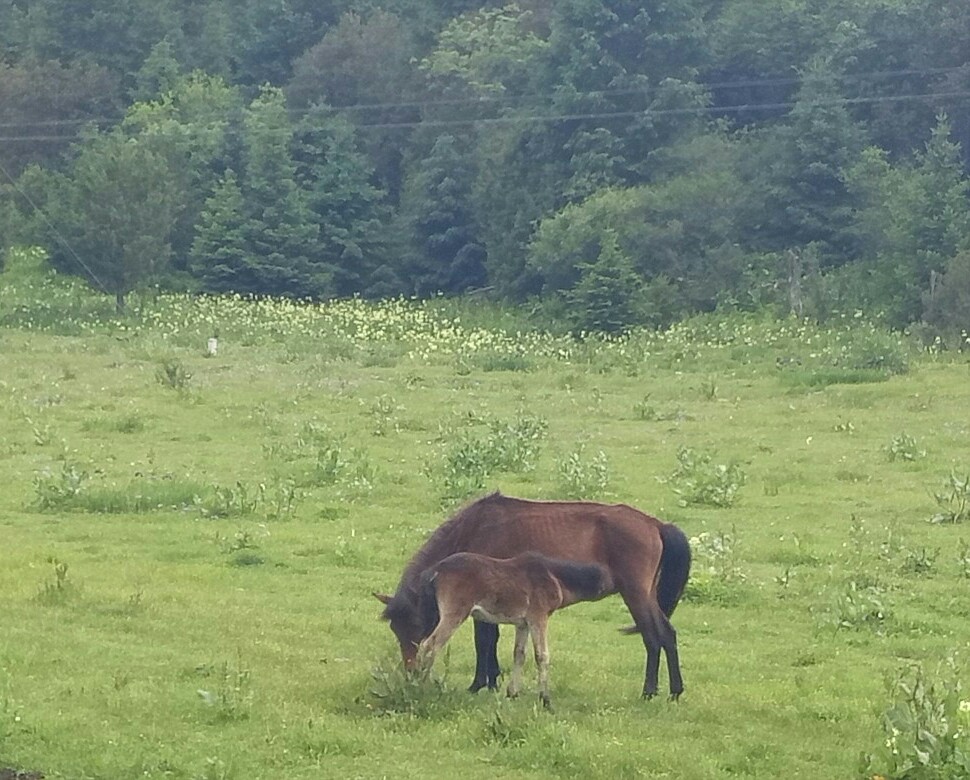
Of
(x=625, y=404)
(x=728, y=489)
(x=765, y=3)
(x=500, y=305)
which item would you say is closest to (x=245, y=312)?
(x=500, y=305)

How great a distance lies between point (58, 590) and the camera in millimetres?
10930

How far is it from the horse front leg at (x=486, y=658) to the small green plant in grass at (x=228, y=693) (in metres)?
1.27

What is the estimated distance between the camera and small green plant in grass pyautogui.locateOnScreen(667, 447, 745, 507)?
1546 cm

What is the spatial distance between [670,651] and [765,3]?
Result: 49922 mm

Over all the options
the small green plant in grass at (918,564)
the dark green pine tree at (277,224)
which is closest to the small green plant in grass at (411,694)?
the small green plant in grass at (918,564)

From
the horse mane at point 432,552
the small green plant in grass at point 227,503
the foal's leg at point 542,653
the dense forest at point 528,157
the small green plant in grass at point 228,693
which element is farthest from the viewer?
the dense forest at point 528,157

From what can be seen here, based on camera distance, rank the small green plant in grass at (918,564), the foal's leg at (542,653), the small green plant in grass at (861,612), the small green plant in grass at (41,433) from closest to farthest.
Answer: the foal's leg at (542,653) → the small green plant in grass at (861,612) → the small green plant in grass at (918,564) → the small green plant in grass at (41,433)

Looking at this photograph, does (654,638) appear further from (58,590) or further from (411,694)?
(58,590)

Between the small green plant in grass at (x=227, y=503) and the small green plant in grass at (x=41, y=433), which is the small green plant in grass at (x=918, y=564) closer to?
the small green plant in grass at (x=227, y=503)

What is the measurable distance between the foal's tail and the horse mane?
37.3 inches

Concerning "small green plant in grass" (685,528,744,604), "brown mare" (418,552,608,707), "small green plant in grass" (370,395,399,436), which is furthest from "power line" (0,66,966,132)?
"brown mare" (418,552,608,707)

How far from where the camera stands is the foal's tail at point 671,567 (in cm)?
855

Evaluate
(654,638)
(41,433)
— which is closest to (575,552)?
(654,638)

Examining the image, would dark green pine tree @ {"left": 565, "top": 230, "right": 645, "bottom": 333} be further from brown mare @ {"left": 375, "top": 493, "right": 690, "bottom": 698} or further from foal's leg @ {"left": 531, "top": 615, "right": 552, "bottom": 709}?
foal's leg @ {"left": 531, "top": 615, "right": 552, "bottom": 709}
